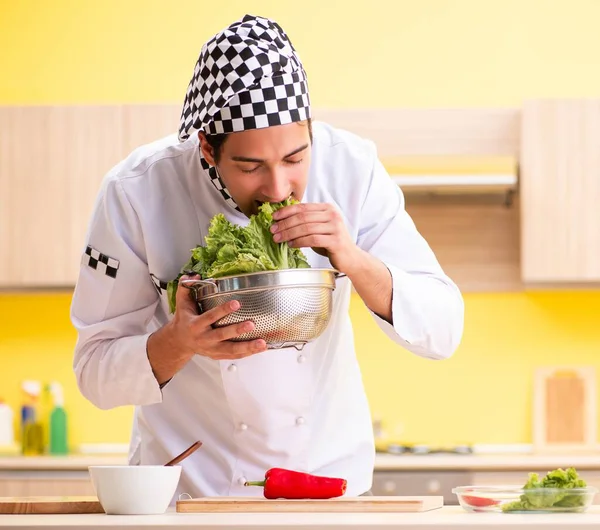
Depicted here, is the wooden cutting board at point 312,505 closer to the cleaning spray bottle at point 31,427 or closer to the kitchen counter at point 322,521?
the kitchen counter at point 322,521

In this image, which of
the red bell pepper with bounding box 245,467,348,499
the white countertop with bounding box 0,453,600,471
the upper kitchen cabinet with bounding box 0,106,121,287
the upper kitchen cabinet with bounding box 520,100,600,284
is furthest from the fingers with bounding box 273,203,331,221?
the upper kitchen cabinet with bounding box 0,106,121,287

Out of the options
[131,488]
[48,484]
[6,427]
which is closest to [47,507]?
[131,488]

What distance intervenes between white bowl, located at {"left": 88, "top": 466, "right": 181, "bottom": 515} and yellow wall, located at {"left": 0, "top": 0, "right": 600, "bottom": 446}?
9.24 feet

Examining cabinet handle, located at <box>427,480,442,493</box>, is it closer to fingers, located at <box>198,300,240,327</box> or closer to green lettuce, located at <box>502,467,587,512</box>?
green lettuce, located at <box>502,467,587,512</box>

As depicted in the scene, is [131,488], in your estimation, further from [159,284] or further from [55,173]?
[55,173]

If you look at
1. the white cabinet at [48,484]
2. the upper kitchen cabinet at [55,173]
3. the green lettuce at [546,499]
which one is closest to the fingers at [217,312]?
the green lettuce at [546,499]

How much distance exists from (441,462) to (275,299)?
2174 millimetres

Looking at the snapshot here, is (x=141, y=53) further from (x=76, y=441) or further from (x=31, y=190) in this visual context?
(x=76, y=441)

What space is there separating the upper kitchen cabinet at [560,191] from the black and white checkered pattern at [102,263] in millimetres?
2328

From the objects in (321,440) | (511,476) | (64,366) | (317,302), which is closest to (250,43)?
(317,302)

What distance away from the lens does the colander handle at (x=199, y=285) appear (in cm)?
175

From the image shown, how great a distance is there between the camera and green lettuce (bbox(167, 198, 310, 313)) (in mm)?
1759

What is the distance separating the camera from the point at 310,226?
1.78 meters

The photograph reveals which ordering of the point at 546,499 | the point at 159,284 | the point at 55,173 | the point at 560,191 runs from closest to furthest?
1. the point at 546,499
2. the point at 159,284
3. the point at 560,191
4. the point at 55,173
